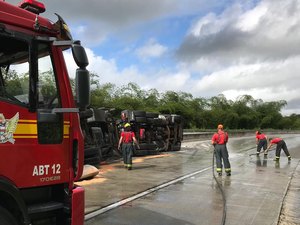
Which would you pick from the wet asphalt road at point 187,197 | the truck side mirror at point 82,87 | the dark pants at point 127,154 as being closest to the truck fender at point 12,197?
the truck side mirror at point 82,87

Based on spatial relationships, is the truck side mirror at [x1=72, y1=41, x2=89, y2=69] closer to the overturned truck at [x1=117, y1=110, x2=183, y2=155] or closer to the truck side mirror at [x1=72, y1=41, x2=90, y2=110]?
the truck side mirror at [x1=72, y1=41, x2=90, y2=110]

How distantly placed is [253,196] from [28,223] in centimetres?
723

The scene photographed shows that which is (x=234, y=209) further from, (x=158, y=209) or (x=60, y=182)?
(x=60, y=182)

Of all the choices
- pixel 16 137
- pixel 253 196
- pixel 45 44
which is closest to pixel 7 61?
pixel 45 44

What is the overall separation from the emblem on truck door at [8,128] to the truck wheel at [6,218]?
62cm

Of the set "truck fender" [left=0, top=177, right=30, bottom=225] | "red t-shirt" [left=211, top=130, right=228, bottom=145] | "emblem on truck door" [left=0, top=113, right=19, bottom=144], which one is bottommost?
"truck fender" [left=0, top=177, right=30, bottom=225]

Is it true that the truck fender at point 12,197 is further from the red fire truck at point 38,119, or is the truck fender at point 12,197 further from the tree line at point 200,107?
the tree line at point 200,107

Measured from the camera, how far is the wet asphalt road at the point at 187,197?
302 inches

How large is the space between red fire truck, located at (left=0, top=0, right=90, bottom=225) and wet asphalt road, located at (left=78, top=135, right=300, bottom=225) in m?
2.85

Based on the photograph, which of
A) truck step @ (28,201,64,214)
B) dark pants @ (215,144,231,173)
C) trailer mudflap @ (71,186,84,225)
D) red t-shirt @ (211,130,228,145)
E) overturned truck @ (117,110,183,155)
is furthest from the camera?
overturned truck @ (117,110,183,155)

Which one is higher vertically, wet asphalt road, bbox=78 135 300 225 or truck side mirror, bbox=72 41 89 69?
truck side mirror, bbox=72 41 89 69

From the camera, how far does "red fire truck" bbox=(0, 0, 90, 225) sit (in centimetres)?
393

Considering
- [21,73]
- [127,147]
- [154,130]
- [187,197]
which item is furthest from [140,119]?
[21,73]

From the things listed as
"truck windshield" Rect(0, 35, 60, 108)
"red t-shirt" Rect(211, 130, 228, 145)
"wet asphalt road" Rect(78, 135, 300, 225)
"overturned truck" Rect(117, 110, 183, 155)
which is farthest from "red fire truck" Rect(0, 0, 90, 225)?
"overturned truck" Rect(117, 110, 183, 155)
